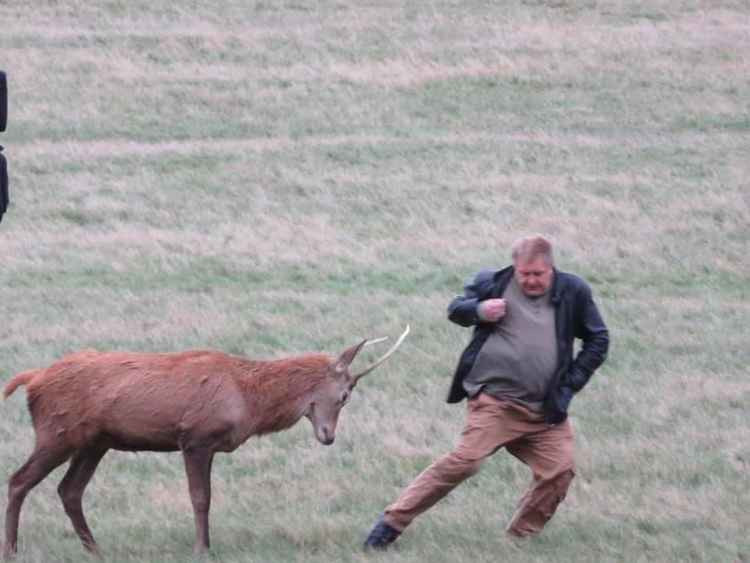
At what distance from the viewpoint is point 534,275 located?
7863 millimetres

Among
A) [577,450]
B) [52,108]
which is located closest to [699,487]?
[577,450]

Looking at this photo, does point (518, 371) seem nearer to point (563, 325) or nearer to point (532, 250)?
point (563, 325)

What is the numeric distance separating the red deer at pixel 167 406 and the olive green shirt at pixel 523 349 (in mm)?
523

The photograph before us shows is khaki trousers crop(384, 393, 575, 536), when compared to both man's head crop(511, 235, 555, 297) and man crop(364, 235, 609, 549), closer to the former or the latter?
man crop(364, 235, 609, 549)

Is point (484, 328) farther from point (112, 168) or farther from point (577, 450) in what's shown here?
point (112, 168)

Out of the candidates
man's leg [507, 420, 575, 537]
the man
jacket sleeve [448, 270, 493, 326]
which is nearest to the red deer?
jacket sleeve [448, 270, 493, 326]

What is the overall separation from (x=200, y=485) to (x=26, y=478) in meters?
0.82

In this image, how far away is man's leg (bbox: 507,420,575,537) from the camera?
8.15 metres

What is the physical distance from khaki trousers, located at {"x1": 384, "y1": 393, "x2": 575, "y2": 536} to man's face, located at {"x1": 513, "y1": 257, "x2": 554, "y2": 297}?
55 cm

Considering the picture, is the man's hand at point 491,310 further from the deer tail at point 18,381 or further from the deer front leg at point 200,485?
the deer tail at point 18,381

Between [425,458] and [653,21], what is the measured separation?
2635 centimetres

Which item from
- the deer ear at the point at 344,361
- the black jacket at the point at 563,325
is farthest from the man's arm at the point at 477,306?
the deer ear at the point at 344,361

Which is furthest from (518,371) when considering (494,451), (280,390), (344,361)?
(280,390)

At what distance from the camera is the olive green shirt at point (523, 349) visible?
7.98m
